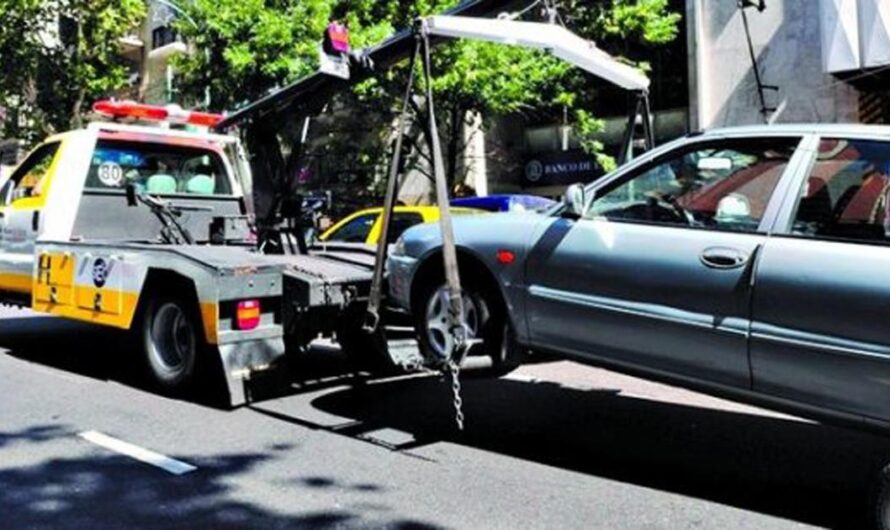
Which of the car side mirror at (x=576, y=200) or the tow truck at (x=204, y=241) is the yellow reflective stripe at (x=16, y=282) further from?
the car side mirror at (x=576, y=200)

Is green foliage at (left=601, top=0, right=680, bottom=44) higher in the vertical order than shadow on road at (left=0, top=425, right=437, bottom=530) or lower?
higher

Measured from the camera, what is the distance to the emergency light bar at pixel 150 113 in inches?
337

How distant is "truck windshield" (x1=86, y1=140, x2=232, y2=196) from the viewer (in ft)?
28.0

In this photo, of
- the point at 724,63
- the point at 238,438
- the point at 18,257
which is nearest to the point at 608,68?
the point at 238,438

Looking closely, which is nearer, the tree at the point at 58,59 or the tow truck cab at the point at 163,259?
the tow truck cab at the point at 163,259

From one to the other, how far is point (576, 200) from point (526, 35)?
3.69 ft

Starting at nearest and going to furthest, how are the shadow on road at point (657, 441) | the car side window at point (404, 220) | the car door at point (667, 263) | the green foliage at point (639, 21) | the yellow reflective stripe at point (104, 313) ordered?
the car door at point (667, 263) < the shadow on road at point (657, 441) < the yellow reflective stripe at point (104, 313) < the car side window at point (404, 220) < the green foliage at point (639, 21)

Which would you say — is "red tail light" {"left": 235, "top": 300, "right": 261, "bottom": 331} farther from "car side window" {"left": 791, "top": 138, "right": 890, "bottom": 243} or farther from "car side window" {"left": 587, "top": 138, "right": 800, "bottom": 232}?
"car side window" {"left": 791, "top": 138, "right": 890, "bottom": 243}

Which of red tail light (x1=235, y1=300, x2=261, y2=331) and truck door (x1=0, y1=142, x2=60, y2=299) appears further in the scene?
truck door (x1=0, y1=142, x2=60, y2=299)

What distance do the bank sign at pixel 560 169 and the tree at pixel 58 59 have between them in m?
12.4

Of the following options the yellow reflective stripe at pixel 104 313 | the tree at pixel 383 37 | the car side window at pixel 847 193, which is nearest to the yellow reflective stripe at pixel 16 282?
the yellow reflective stripe at pixel 104 313

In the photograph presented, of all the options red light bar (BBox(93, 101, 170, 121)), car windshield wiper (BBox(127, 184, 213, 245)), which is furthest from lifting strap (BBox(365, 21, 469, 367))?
red light bar (BBox(93, 101, 170, 121))

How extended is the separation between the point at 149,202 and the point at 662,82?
54.9ft

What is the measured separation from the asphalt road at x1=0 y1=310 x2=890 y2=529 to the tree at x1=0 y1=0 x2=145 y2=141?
66.9ft
